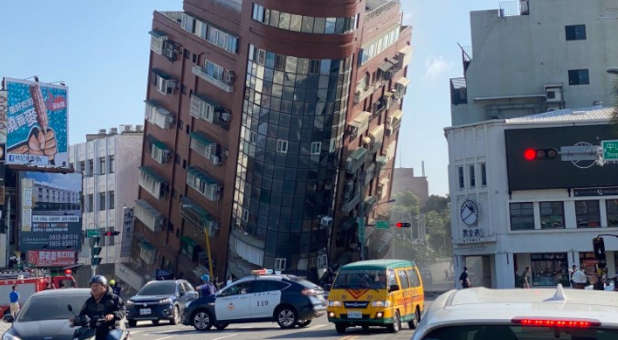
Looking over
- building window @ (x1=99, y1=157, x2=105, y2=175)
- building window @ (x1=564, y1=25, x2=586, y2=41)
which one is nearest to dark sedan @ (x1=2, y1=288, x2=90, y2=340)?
building window @ (x1=564, y1=25, x2=586, y2=41)

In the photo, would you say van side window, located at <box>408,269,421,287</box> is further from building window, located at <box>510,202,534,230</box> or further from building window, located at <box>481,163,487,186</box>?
building window, located at <box>481,163,487,186</box>

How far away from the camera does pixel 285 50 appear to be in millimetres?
61406

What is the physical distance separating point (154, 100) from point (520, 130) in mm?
34730

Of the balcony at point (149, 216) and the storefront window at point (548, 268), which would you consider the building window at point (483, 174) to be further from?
the balcony at point (149, 216)

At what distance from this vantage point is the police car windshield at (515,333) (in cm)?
450

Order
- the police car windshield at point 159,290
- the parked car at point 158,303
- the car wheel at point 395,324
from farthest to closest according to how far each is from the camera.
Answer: the police car windshield at point 159,290 < the parked car at point 158,303 < the car wheel at point 395,324

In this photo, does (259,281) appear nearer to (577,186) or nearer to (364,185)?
(577,186)

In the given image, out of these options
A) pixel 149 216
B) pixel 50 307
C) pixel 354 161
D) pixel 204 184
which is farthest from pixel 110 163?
pixel 50 307

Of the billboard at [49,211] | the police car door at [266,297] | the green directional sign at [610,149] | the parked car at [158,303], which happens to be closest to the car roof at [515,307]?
the police car door at [266,297]

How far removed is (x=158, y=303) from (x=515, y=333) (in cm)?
2809

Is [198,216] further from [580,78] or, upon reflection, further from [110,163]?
[580,78]

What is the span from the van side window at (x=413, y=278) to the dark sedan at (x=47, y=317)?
11821 millimetres

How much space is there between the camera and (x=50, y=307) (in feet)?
51.7

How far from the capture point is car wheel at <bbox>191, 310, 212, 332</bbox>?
1069 inches
